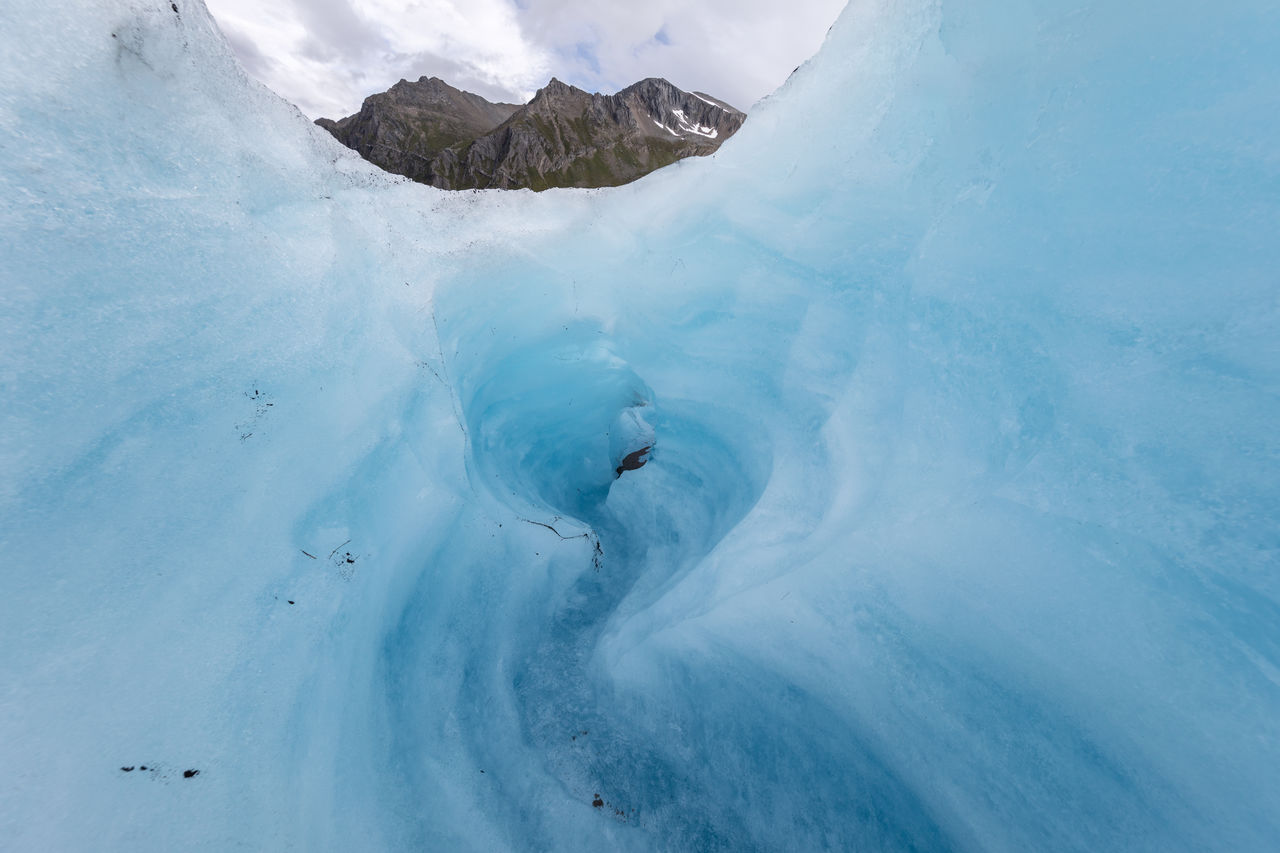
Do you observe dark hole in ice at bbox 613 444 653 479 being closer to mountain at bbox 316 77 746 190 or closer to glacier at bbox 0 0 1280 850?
glacier at bbox 0 0 1280 850

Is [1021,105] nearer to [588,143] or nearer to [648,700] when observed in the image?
[648,700]

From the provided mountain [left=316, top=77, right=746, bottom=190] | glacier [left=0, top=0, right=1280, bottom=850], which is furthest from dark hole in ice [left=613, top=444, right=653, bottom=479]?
mountain [left=316, top=77, right=746, bottom=190]

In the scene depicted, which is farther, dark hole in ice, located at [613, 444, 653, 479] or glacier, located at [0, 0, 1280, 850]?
dark hole in ice, located at [613, 444, 653, 479]

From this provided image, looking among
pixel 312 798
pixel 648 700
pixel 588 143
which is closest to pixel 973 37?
pixel 648 700

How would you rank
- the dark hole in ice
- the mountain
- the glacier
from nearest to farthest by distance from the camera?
1. the glacier
2. the dark hole in ice
3. the mountain

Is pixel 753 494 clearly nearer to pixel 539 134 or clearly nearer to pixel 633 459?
pixel 633 459

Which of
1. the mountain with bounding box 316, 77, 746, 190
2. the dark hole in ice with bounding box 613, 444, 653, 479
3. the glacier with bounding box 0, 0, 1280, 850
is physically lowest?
the dark hole in ice with bounding box 613, 444, 653, 479
